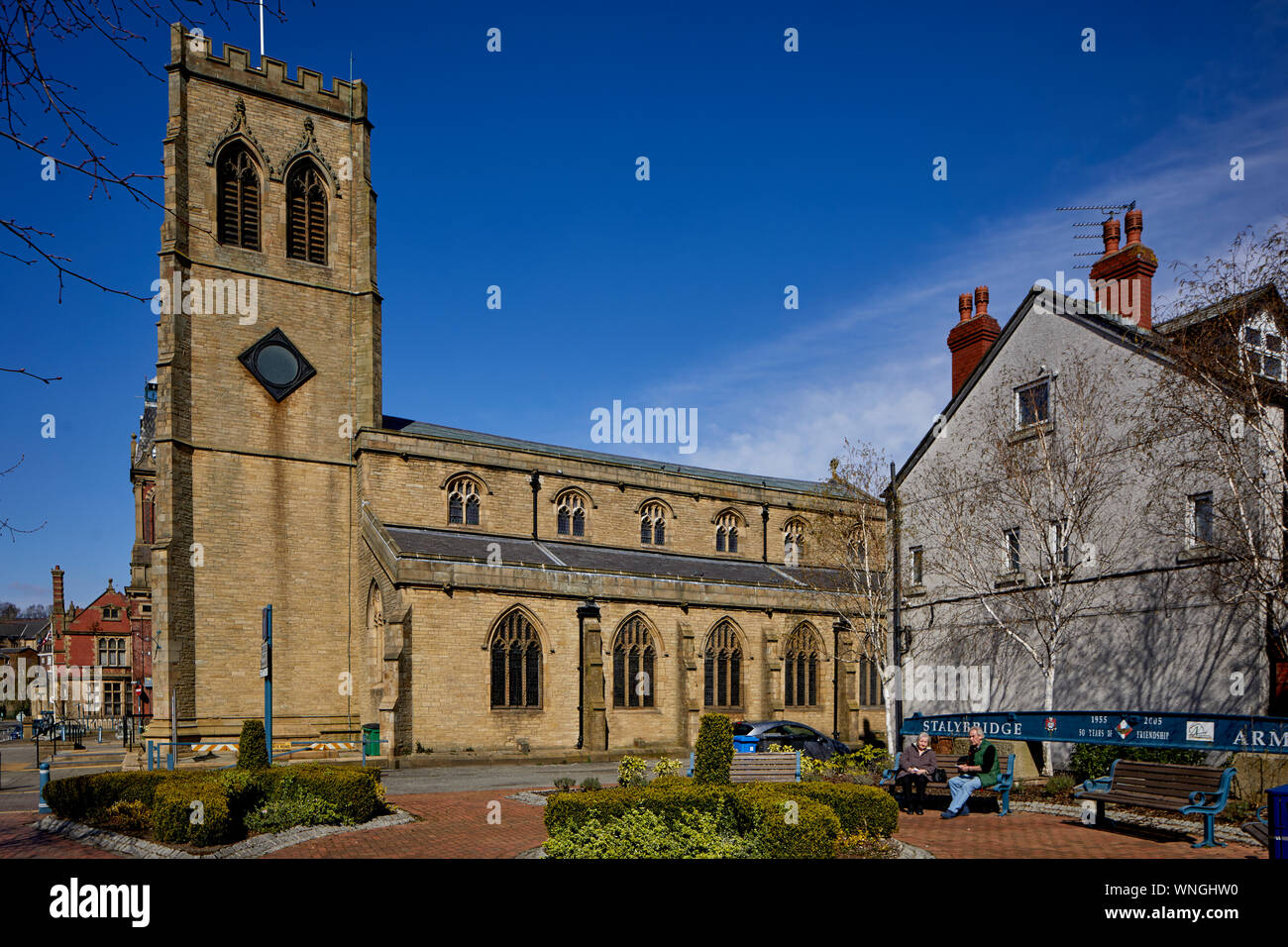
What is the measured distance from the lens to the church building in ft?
103

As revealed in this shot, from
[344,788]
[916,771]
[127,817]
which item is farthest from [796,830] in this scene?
[127,817]

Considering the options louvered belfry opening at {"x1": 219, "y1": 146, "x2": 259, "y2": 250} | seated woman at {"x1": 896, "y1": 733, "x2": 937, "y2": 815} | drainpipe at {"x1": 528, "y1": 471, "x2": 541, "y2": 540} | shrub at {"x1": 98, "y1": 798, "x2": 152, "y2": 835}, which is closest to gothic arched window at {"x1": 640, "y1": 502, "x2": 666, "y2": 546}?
drainpipe at {"x1": 528, "y1": 471, "x2": 541, "y2": 540}

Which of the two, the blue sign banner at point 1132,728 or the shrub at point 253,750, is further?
the shrub at point 253,750

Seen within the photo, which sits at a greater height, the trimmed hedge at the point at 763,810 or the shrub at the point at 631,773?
the trimmed hedge at the point at 763,810

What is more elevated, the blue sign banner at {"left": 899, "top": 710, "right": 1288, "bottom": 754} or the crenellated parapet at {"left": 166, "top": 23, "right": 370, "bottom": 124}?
the crenellated parapet at {"left": 166, "top": 23, "right": 370, "bottom": 124}

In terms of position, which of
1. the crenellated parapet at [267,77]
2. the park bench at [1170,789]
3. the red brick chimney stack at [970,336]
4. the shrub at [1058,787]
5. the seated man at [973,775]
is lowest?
the shrub at [1058,787]

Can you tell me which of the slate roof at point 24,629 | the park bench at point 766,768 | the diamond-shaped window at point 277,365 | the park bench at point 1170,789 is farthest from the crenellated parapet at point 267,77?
the slate roof at point 24,629

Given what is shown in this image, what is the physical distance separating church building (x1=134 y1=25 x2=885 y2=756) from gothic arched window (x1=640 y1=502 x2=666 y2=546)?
6.28ft

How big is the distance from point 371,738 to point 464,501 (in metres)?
10.1

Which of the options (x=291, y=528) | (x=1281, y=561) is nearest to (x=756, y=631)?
(x=291, y=528)

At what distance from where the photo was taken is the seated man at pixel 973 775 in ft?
48.1

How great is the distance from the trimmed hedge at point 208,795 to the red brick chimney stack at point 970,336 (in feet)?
71.8

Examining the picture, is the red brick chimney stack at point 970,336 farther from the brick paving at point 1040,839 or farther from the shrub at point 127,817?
the shrub at point 127,817

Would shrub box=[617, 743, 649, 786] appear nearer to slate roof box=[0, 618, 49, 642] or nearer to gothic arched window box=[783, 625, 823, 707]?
gothic arched window box=[783, 625, 823, 707]
